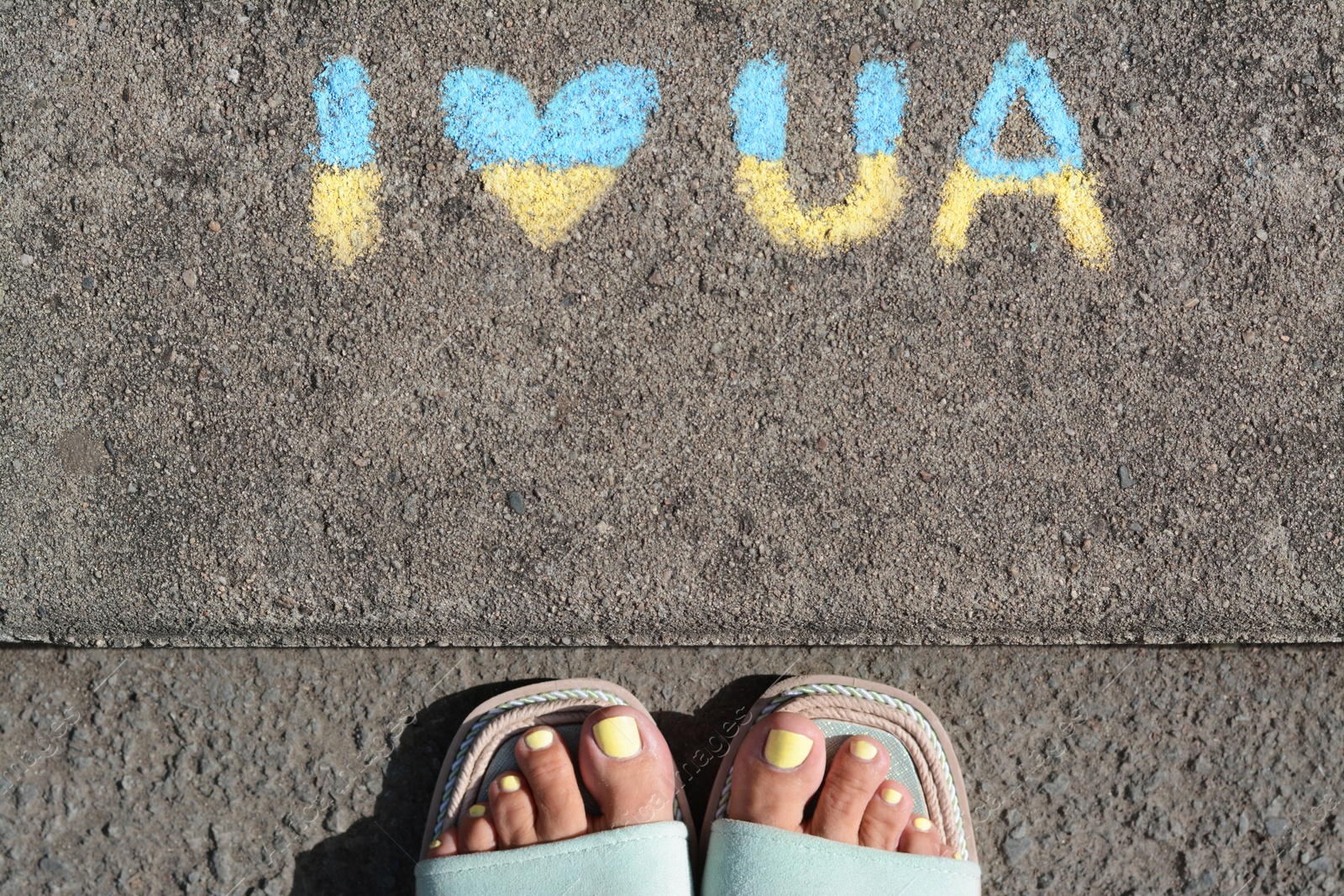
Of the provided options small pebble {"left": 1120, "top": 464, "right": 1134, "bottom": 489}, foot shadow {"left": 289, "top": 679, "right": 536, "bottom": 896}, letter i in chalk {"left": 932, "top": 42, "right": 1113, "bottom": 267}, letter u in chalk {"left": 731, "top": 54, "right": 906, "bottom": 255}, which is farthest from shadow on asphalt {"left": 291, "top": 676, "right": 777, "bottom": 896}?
letter i in chalk {"left": 932, "top": 42, "right": 1113, "bottom": 267}

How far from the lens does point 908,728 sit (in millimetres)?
1887

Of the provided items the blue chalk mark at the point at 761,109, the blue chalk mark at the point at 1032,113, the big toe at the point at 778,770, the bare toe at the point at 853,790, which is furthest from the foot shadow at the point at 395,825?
the blue chalk mark at the point at 1032,113

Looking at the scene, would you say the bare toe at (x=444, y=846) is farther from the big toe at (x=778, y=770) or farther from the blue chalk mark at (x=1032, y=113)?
the blue chalk mark at (x=1032, y=113)

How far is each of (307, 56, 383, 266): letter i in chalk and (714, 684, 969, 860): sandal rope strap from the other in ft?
4.36

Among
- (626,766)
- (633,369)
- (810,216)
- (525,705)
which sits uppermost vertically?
(810,216)

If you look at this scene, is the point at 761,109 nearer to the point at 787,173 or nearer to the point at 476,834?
the point at 787,173

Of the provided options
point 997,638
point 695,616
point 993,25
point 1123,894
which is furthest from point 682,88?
point 1123,894

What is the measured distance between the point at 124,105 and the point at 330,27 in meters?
0.47

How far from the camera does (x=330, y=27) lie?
188 centimetres

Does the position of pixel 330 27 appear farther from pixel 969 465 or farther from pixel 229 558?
pixel 969 465

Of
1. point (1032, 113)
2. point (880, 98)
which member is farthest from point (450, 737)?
point (1032, 113)

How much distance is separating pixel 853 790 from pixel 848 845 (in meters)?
0.11

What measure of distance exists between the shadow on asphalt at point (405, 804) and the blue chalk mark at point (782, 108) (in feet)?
3.81

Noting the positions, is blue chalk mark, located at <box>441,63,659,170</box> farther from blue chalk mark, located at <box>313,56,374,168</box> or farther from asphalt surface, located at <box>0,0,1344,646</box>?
blue chalk mark, located at <box>313,56,374,168</box>
